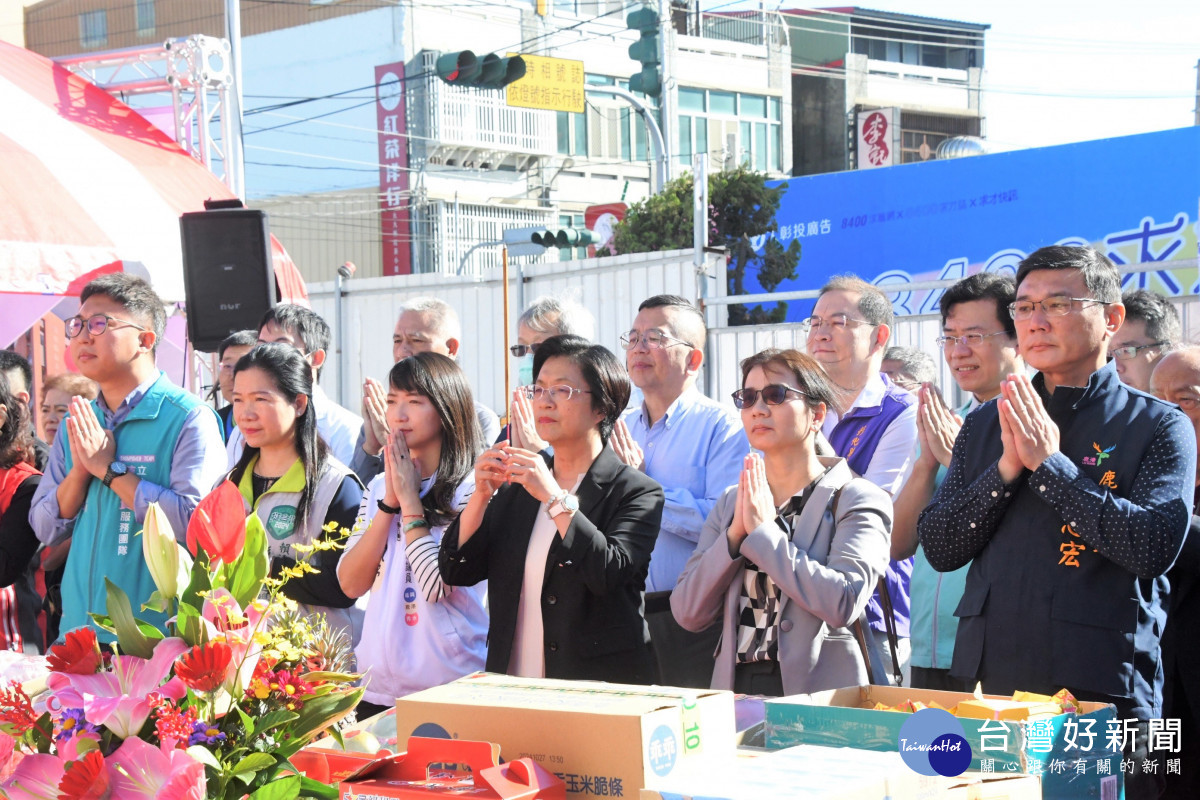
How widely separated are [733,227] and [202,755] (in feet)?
51.7

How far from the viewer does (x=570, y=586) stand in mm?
3021

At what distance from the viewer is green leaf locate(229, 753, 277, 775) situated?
1688 mm

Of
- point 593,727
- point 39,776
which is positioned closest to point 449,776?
point 593,727

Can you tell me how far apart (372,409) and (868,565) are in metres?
2.29

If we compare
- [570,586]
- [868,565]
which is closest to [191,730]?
[570,586]

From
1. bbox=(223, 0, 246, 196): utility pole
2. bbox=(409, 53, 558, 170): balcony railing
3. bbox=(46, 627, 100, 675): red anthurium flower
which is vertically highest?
bbox=(409, 53, 558, 170): balcony railing

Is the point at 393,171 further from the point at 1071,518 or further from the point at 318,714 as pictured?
the point at 318,714

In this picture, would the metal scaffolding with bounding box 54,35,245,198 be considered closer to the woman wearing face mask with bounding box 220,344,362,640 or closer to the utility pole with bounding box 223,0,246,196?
the utility pole with bounding box 223,0,246,196

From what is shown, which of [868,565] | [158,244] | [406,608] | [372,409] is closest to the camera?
[868,565]

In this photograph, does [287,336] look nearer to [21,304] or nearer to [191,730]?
[191,730]

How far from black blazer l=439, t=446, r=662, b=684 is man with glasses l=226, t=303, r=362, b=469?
1599 mm

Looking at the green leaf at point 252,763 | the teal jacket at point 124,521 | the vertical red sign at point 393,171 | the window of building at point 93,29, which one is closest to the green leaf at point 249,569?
the green leaf at point 252,763

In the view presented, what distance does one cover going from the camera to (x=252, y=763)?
5.56ft

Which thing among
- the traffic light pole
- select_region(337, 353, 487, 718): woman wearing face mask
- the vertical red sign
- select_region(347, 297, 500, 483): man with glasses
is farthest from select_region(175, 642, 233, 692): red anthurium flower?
the vertical red sign
